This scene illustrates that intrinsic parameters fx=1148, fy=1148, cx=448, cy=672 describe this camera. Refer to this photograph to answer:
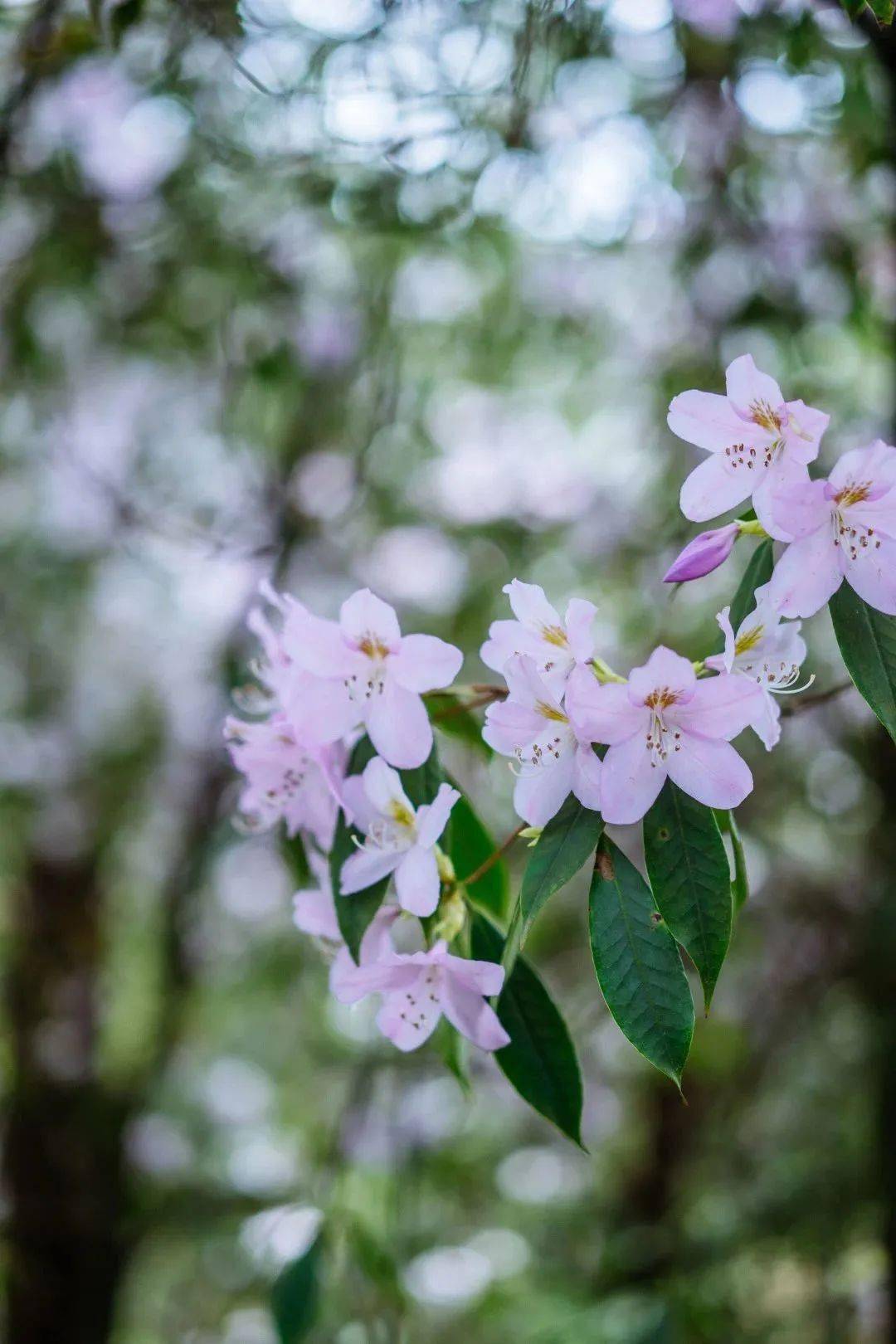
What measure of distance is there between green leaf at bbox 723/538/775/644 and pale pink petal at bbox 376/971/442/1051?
0.33m

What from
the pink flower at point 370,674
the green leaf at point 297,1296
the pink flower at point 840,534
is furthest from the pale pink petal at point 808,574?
the green leaf at point 297,1296

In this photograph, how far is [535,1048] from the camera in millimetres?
850

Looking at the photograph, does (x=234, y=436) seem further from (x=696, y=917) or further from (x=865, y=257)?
(x=696, y=917)

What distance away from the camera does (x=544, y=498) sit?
3.07 m

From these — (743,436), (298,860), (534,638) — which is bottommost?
(298,860)

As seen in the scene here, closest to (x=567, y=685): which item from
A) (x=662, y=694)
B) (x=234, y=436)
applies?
(x=662, y=694)

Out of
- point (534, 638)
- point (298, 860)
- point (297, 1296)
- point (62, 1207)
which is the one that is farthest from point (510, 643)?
point (62, 1207)

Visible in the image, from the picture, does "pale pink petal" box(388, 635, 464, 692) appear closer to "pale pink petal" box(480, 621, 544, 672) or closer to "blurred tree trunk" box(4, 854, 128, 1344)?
"pale pink petal" box(480, 621, 544, 672)

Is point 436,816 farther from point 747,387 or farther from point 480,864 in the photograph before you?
point 747,387

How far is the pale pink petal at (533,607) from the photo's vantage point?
76 cm

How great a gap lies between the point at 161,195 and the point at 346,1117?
5.96 feet

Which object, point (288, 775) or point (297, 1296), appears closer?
point (288, 775)

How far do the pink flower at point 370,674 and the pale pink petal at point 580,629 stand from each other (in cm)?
12

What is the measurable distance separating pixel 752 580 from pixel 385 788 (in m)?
0.29
